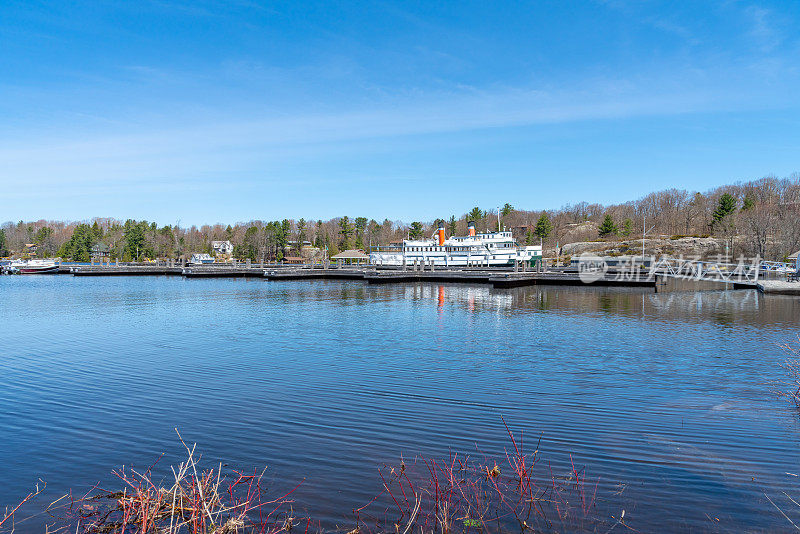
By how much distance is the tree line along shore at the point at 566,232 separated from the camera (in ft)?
307

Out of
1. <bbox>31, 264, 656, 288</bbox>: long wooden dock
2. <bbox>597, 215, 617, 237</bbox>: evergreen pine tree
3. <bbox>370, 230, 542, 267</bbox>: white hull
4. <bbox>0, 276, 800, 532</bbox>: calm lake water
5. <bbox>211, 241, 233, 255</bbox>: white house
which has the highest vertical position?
<bbox>597, 215, 617, 237</bbox>: evergreen pine tree

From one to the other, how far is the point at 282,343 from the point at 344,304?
16.8 meters

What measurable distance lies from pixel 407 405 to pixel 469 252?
65.2 meters

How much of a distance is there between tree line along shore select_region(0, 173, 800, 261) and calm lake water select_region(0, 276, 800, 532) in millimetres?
74642

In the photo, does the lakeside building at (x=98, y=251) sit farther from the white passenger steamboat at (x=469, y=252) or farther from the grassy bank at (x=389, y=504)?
the grassy bank at (x=389, y=504)

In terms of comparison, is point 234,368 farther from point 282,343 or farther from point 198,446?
point 198,446

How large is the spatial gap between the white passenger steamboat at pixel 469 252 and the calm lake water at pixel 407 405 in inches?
1862

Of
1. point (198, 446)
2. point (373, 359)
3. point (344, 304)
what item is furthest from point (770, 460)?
point (344, 304)

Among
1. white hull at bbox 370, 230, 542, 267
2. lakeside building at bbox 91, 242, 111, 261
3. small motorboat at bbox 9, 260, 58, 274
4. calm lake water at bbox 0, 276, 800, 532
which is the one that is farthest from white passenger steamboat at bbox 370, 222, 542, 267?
lakeside building at bbox 91, 242, 111, 261

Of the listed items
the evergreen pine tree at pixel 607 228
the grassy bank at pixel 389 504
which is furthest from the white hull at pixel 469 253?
the grassy bank at pixel 389 504

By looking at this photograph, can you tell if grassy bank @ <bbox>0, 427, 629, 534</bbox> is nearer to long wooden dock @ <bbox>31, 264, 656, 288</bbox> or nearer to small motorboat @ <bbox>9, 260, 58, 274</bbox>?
long wooden dock @ <bbox>31, 264, 656, 288</bbox>

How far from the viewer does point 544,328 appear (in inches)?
982

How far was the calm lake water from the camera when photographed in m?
7.80

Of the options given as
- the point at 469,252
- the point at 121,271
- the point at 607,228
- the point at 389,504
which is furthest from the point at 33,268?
the point at 607,228
